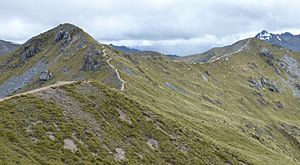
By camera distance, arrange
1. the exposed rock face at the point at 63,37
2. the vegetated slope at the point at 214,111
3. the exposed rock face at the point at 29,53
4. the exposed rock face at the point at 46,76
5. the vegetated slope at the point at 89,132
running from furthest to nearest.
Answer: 1. the exposed rock face at the point at 29,53
2. the exposed rock face at the point at 63,37
3. the exposed rock face at the point at 46,76
4. the vegetated slope at the point at 214,111
5. the vegetated slope at the point at 89,132

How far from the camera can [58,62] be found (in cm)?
15050

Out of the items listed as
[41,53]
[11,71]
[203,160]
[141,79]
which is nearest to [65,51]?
[41,53]

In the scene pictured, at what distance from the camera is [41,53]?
577ft

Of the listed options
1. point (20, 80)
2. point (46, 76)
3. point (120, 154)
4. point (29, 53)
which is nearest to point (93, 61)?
point (46, 76)

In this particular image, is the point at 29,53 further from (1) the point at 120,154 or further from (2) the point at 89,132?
(1) the point at 120,154

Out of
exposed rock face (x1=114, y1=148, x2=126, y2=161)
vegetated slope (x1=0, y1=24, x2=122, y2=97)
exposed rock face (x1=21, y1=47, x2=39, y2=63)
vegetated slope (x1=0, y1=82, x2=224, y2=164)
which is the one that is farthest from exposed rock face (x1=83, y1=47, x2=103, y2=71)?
exposed rock face (x1=114, y1=148, x2=126, y2=161)

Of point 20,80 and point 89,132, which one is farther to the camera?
point 20,80

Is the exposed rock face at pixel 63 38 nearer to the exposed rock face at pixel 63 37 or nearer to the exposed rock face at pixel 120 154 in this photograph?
the exposed rock face at pixel 63 37

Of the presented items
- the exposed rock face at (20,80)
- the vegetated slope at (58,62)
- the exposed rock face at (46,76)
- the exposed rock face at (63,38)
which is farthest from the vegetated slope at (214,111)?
the exposed rock face at (20,80)

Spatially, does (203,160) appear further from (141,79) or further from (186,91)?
(186,91)

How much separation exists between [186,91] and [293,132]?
5299 cm

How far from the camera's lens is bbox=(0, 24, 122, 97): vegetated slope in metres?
124

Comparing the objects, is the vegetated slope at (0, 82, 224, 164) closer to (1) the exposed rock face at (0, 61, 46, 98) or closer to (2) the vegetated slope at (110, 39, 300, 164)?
(2) the vegetated slope at (110, 39, 300, 164)

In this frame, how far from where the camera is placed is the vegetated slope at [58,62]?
408 feet
